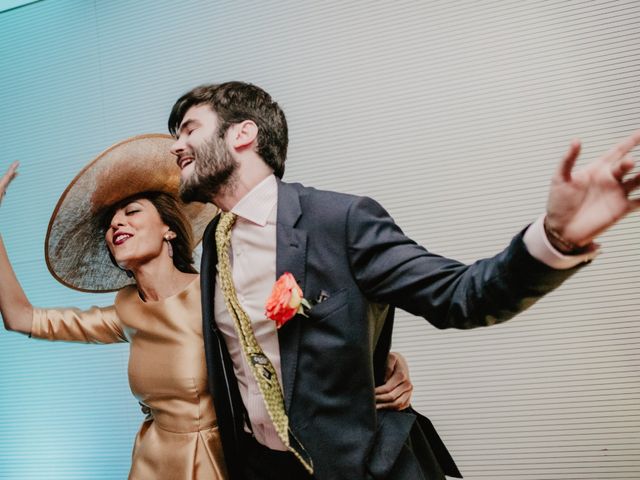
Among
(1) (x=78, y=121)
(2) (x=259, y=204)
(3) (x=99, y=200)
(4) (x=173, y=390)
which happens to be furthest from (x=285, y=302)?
(1) (x=78, y=121)

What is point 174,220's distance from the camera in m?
A: 1.95

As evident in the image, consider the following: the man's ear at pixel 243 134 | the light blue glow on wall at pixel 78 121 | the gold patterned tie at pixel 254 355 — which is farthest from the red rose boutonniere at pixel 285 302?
the light blue glow on wall at pixel 78 121

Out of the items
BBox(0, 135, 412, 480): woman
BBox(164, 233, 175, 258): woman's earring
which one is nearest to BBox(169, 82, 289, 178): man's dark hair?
BBox(0, 135, 412, 480): woman

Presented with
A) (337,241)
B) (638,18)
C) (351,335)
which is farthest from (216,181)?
(638,18)

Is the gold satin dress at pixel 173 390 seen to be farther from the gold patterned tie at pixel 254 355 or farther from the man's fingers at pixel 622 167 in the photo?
the man's fingers at pixel 622 167

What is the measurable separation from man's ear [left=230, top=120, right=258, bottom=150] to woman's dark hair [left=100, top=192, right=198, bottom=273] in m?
0.57

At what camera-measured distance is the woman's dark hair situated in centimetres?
192

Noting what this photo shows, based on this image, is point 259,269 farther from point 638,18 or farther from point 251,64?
point 638,18

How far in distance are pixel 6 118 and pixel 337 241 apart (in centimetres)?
314

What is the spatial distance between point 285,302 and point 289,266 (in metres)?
0.13

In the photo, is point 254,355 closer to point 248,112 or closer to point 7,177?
point 248,112

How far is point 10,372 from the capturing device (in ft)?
10.3

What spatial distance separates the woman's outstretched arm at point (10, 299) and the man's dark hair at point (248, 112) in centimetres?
74

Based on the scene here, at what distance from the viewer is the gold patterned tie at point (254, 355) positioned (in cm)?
122
